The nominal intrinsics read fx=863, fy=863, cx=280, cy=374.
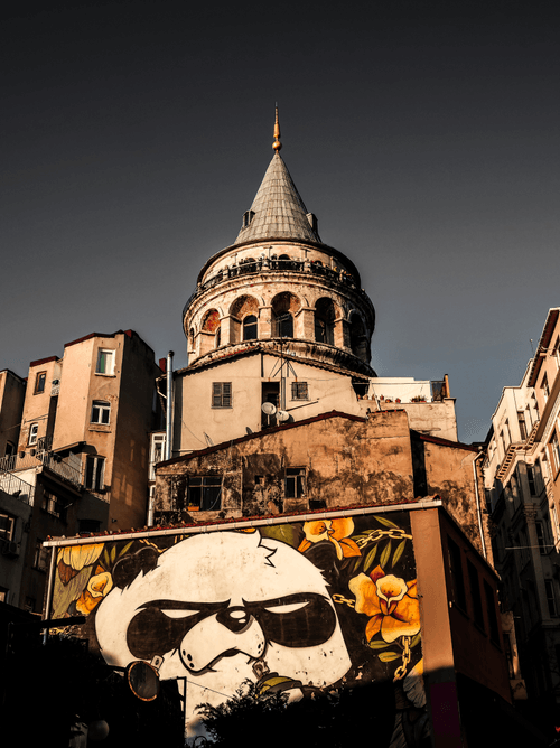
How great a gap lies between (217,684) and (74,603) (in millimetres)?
5462

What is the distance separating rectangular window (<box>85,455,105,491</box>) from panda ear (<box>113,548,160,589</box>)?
20.0m

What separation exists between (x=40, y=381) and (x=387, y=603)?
3808 centimetres

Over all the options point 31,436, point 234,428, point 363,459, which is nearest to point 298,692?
point 363,459

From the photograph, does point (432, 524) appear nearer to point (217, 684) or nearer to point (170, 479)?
point (217, 684)

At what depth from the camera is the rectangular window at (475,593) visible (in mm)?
27047

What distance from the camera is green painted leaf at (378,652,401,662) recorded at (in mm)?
23312

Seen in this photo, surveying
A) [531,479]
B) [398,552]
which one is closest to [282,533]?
[398,552]

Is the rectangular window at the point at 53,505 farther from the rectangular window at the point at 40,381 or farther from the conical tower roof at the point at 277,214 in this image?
the conical tower roof at the point at 277,214

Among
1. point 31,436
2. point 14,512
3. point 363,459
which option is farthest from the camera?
point 31,436

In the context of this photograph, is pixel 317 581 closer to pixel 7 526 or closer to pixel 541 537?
pixel 7 526

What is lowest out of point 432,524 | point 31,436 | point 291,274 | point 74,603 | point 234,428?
point 74,603

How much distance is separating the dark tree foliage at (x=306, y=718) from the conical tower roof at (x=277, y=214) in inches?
1645

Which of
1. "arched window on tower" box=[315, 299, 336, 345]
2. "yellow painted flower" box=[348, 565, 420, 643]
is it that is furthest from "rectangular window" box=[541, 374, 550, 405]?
"yellow painted flower" box=[348, 565, 420, 643]

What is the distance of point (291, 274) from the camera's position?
190 ft
